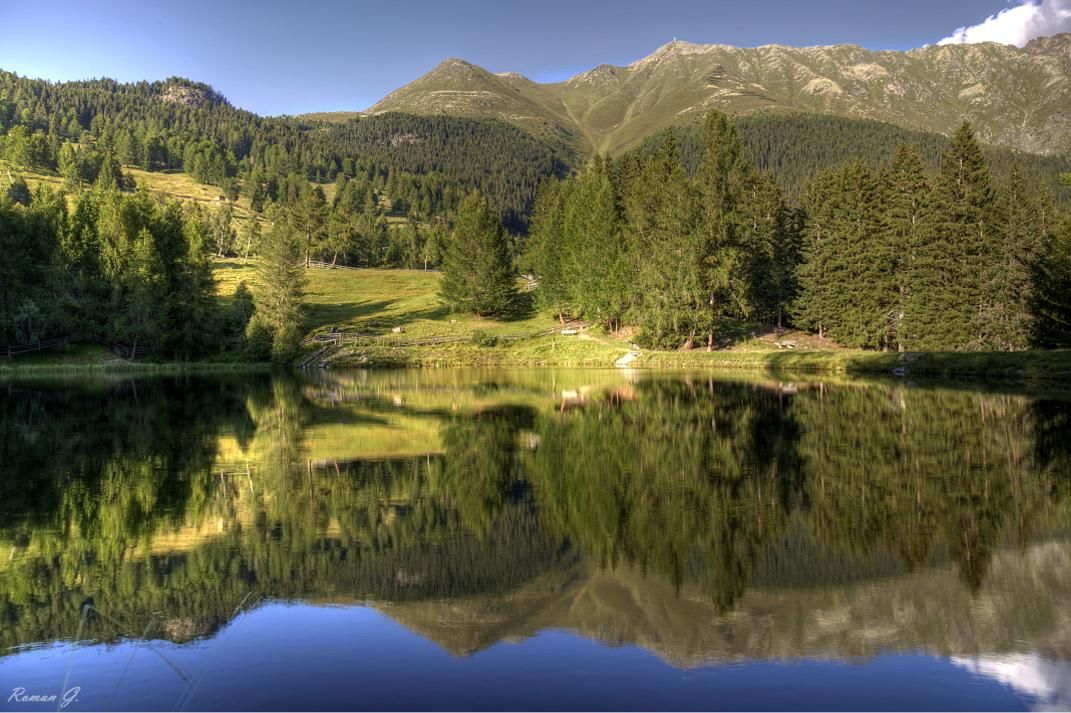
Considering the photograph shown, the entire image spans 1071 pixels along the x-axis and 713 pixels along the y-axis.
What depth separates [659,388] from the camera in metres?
43.6

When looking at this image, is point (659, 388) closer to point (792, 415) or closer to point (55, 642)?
point (792, 415)

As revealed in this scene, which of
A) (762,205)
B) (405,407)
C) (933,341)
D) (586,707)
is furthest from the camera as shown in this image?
(762,205)

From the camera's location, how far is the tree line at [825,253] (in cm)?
5322

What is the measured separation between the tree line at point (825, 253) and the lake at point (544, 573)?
34.3m

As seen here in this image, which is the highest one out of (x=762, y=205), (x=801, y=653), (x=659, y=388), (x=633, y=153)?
(x=633, y=153)

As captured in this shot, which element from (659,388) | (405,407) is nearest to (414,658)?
(405,407)

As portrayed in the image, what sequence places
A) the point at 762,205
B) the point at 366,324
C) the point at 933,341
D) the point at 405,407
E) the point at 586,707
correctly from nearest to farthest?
1. the point at 586,707
2. the point at 405,407
3. the point at 933,341
4. the point at 762,205
5. the point at 366,324

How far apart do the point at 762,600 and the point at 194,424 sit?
26.5m

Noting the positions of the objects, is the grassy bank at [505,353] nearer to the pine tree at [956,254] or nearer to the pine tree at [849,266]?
the pine tree at [849,266]

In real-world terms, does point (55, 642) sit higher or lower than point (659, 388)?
higher

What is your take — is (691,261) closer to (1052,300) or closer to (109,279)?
(1052,300)
